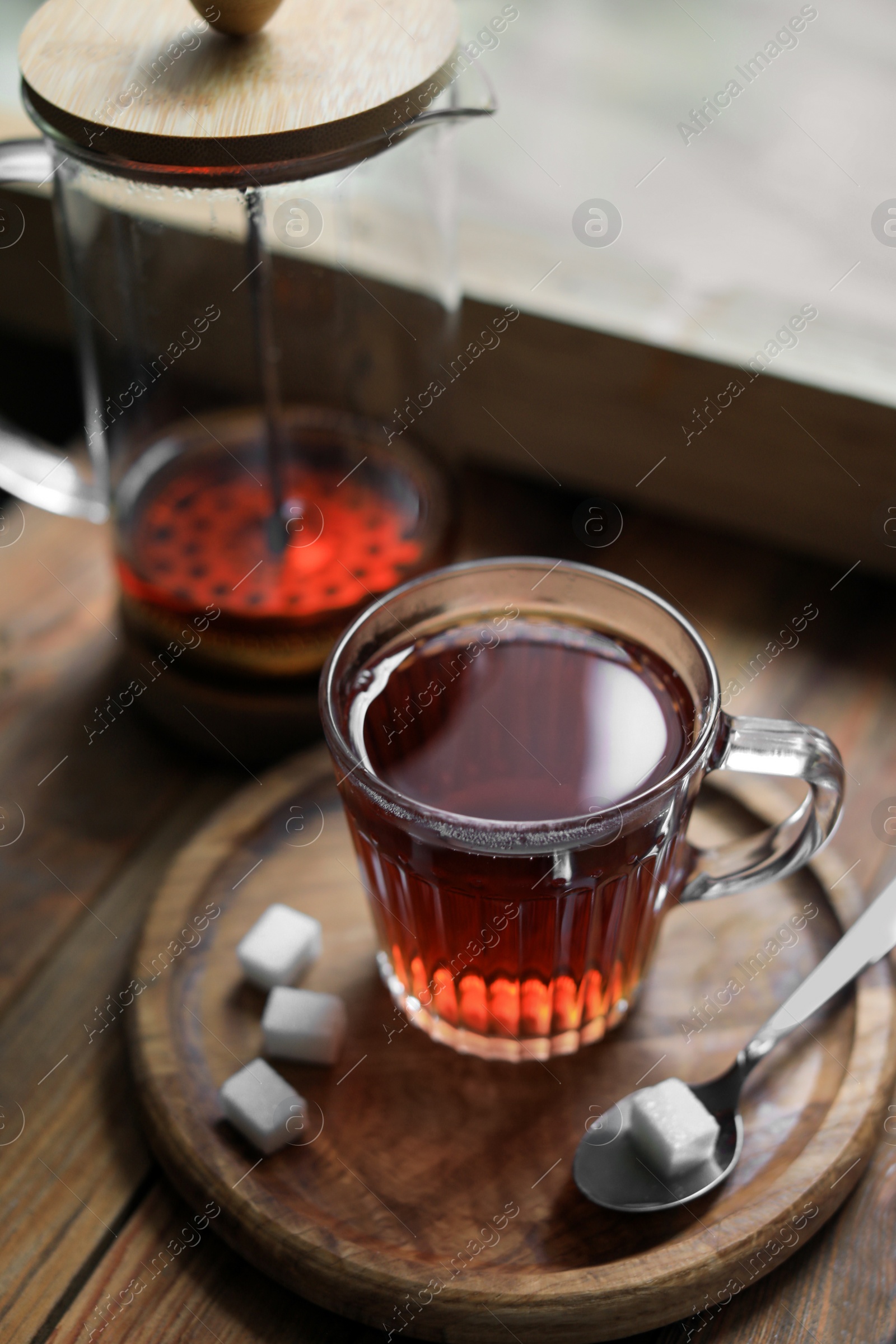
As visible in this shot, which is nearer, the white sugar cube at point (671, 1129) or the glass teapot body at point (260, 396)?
the white sugar cube at point (671, 1129)

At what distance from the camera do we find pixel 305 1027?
632mm

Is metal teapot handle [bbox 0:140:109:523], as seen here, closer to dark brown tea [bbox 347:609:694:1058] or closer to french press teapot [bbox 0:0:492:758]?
french press teapot [bbox 0:0:492:758]

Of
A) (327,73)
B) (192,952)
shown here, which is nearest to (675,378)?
(327,73)

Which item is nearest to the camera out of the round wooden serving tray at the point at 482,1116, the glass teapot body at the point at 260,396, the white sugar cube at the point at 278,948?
the round wooden serving tray at the point at 482,1116

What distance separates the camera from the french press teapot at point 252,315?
624mm

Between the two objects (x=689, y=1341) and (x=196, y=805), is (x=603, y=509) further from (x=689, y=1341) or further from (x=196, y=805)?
(x=689, y=1341)

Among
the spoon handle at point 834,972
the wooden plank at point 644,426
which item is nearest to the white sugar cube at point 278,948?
the spoon handle at point 834,972

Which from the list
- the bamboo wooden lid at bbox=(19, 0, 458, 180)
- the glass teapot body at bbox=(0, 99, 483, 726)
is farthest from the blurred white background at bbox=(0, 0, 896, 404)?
the bamboo wooden lid at bbox=(19, 0, 458, 180)

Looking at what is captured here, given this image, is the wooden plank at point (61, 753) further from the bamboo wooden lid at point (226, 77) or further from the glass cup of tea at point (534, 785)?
the bamboo wooden lid at point (226, 77)

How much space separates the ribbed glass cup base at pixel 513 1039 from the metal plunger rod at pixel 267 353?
31 centimetres

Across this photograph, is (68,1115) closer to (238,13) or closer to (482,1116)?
(482,1116)

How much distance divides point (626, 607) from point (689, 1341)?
0.34 meters

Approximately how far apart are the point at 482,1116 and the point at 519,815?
0.15 meters

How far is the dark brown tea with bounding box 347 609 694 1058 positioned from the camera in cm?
59
